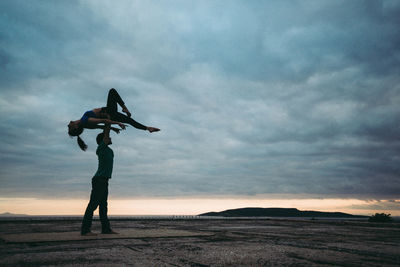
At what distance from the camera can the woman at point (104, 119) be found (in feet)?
19.9

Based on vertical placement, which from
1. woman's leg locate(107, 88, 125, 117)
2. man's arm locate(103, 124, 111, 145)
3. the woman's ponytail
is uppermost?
woman's leg locate(107, 88, 125, 117)

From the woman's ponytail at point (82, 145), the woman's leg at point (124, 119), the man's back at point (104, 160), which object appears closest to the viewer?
the man's back at point (104, 160)

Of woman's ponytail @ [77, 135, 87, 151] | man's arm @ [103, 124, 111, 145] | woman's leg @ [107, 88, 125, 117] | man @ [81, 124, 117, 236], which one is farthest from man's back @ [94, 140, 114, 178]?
woman's leg @ [107, 88, 125, 117]

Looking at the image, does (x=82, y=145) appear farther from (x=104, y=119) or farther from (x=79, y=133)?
(x=104, y=119)

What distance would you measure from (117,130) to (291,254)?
16.6ft

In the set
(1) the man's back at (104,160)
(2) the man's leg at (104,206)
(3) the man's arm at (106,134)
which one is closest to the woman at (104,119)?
(3) the man's arm at (106,134)

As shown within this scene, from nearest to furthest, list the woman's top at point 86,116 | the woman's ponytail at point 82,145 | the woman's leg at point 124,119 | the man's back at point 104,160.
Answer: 1. the woman's top at point 86,116
2. the man's back at point 104,160
3. the woman's ponytail at point 82,145
4. the woman's leg at point 124,119

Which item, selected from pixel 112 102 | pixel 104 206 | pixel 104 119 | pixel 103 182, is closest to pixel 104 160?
pixel 103 182

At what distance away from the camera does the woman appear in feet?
19.9

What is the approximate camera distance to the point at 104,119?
20.0 ft

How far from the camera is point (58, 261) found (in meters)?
2.83

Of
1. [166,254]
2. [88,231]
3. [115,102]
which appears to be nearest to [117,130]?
[115,102]

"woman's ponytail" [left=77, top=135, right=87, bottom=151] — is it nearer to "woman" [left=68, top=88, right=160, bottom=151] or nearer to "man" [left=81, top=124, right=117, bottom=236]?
"woman" [left=68, top=88, right=160, bottom=151]

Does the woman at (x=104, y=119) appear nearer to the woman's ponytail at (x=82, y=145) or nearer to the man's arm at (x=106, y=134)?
the woman's ponytail at (x=82, y=145)
